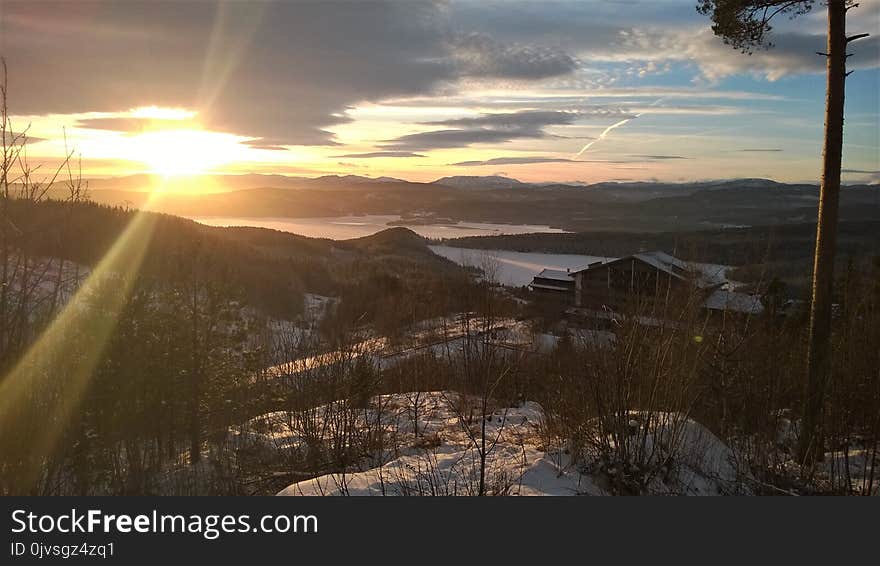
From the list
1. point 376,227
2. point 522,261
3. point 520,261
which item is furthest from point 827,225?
point 376,227

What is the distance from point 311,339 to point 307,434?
162cm

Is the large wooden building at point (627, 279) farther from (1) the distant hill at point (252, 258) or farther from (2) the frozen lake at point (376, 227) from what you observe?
(2) the frozen lake at point (376, 227)

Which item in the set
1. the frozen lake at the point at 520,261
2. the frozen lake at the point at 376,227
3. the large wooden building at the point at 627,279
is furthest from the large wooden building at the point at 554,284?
the frozen lake at the point at 376,227

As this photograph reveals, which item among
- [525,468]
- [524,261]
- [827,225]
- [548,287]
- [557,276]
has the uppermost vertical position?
[827,225]

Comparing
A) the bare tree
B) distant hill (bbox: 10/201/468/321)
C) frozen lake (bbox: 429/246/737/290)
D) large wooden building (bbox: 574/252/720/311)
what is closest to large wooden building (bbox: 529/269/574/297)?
frozen lake (bbox: 429/246/737/290)

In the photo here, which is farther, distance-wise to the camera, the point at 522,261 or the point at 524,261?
the point at 524,261

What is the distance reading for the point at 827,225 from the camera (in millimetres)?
6324

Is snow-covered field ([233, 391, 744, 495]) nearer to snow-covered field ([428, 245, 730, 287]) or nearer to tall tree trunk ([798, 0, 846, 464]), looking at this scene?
tall tree trunk ([798, 0, 846, 464])

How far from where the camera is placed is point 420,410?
9.19m

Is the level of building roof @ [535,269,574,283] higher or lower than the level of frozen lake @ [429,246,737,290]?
higher

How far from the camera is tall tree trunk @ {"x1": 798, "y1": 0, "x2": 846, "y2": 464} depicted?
20.1 feet

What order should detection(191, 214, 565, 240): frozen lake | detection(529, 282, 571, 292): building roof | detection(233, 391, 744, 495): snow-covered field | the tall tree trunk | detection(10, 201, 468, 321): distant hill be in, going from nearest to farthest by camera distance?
Answer: detection(233, 391, 744, 495): snow-covered field, detection(10, 201, 468, 321): distant hill, the tall tree trunk, detection(529, 282, 571, 292): building roof, detection(191, 214, 565, 240): frozen lake

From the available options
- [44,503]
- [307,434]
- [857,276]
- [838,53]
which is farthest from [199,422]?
[857,276]

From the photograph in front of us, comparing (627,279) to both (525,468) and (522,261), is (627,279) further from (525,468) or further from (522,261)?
(522,261)
